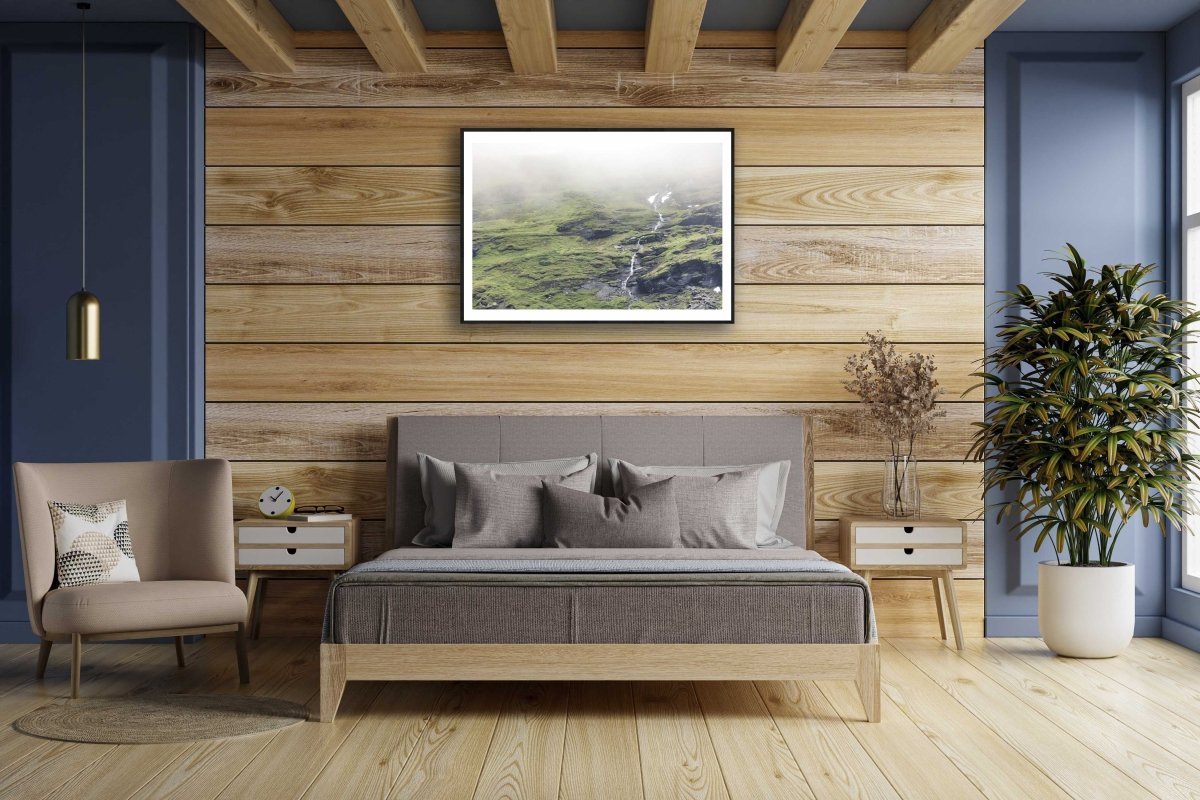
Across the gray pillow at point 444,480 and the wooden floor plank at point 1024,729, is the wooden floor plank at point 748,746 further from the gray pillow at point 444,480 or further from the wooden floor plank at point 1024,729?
the gray pillow at point 444,480

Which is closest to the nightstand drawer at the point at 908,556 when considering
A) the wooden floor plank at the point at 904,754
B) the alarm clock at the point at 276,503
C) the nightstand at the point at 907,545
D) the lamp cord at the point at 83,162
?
the nightstand at the point at 907,545

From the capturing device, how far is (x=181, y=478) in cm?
421

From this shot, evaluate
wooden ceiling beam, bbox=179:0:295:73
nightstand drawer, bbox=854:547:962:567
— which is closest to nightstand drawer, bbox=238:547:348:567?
wooden ceiling beam, bbox=179:0:295:73

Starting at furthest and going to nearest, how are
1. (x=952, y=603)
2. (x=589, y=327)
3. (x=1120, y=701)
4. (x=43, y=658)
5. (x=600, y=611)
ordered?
(x=589, y=327), (x=952, y=603), (x=43, y=658), (x=1120, y=701), (x=600, y=611)

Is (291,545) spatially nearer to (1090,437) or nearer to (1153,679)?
(1090,437)

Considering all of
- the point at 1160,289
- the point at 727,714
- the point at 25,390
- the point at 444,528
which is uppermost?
the point at 1160,289

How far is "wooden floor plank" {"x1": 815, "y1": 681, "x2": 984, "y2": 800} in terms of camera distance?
2.72 meters

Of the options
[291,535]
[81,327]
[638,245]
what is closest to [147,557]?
[291,535]

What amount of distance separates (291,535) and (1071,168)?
3.77 meters

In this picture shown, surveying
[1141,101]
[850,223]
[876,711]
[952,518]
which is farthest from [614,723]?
[1141,101]

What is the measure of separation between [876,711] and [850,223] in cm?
230

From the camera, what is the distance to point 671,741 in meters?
3.17

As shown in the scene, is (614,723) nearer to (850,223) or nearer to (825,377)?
(825,377)

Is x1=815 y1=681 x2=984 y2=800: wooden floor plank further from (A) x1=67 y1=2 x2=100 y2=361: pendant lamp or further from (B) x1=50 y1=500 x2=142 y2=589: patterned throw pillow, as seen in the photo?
(A) x1=67 y1=2 x2=100 y2=361: pendant lamp
